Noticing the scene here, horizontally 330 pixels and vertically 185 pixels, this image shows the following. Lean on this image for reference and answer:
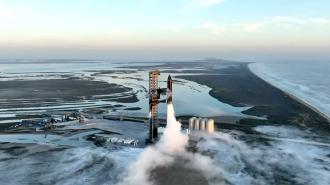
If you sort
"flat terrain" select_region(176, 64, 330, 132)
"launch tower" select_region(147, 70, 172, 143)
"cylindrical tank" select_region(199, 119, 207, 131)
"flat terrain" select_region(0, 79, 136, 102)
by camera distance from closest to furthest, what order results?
"launch tower" select_region(147, 70, 172, 143), "cylindrical tank" select_region(199, 119, 207, 131), "flat terrain" select_region(176, 64, 330, 132), "flat terrain" select_region(0, 79, 136, 102)

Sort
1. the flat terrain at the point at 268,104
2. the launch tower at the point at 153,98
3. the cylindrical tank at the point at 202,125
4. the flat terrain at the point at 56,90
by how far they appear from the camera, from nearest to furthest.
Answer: the launch tower at the point at 153,98
the cylindrical tank at the point at 202,125
the flat terrain at the point at 268,104
the flat terrain at the point at 56,90

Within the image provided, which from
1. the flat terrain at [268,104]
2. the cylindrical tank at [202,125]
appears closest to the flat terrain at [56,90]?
the flat terrain at [268,104]

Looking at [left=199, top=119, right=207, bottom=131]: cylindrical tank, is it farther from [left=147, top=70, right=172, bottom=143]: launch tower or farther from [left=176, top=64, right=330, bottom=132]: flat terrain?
[left=176, top=64, right=330, bottom=132]: flat terrain

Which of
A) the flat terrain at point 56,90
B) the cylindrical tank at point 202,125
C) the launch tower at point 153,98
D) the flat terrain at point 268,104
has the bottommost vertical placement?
the flat terrain at point 268,104

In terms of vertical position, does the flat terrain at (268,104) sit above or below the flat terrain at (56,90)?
below

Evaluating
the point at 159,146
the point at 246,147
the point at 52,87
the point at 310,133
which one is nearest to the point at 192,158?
the point at 159,146

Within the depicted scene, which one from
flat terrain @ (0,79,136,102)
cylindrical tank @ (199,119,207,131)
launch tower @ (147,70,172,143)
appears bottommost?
flat terrain @ (0,79,136,102)

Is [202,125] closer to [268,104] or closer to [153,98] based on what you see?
[153,98]

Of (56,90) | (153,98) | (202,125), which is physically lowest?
(56,90)

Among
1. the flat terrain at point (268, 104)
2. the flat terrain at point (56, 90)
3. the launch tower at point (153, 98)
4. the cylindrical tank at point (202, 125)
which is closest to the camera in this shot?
the launch tower at point (153, 98)

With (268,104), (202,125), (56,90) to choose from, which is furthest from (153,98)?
(56,90)

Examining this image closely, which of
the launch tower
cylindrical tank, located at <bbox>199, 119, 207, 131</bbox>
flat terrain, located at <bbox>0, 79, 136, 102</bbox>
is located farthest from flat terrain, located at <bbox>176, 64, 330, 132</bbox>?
flat terrain, located at <bbox>0, 79, 136, 102</bbox>

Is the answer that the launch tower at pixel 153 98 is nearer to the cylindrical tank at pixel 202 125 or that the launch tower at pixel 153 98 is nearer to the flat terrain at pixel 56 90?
the cylindrical tank at pixel 202 125
